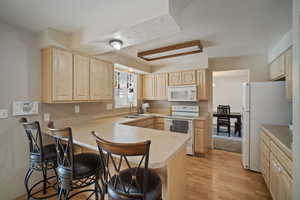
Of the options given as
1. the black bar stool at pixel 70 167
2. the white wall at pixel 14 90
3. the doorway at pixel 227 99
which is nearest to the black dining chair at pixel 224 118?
the doorway at pixel 227 99

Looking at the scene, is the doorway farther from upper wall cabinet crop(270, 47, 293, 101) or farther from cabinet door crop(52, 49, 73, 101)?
cabinet door crop(52, 49, 73, 101)

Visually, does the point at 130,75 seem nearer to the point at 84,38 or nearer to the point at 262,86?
the point at 84,38

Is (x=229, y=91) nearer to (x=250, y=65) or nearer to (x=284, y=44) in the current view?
(x=250, y=65)

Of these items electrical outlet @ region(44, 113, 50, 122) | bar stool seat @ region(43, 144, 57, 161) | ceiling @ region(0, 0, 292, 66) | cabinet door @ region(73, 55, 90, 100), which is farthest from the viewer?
cabinet door @ region(73, 55, 90, 100)

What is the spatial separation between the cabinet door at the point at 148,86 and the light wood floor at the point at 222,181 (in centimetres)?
227

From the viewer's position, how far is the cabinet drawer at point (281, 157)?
1358mm

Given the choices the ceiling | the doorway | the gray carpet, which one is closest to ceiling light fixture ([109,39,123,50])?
the ceiling

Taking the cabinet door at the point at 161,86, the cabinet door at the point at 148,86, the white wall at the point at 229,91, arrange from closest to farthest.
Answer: the cabinet door at the point at 161,86, the cabinet door at the point at 148,86, the white wall at the point at 229,91

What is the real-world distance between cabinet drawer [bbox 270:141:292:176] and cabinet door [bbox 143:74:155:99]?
3.17 metres

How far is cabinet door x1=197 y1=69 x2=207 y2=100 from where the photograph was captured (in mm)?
3639

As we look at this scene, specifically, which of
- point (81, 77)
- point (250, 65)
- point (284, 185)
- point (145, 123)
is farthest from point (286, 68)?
point (81, 77)

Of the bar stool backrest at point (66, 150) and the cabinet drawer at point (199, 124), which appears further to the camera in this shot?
the cabinet drawer at point (199, 124)

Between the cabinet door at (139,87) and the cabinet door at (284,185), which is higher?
the cabinet door at (139,87)

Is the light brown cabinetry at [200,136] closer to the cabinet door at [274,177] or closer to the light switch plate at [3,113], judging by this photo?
the cabinet door at [274,177]
